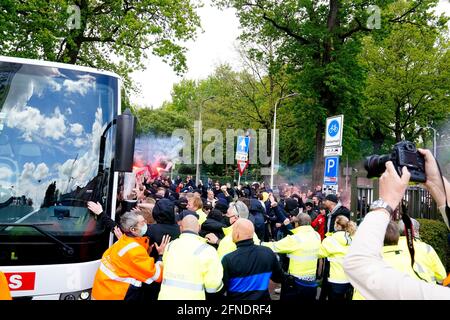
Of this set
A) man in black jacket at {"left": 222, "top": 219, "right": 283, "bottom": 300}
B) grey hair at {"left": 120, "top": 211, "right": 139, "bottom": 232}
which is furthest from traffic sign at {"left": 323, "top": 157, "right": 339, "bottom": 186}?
grey hair at {"left": 120, "top": 211, "right": 139, "bottom": 232}

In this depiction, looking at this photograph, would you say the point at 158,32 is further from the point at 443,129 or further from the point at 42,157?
the point at 443,129

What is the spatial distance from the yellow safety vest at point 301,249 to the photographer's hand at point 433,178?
13.3 ft

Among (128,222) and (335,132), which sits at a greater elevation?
(335,132)

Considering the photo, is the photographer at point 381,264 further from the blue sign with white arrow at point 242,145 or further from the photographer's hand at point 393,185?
the blue sign with white arrow at point 242,145

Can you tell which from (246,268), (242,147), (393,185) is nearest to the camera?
(393,185)

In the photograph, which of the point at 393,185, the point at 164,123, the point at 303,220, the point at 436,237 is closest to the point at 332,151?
the point at 436,237

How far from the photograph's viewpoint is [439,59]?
35.5 meters

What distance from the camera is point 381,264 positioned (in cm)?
175

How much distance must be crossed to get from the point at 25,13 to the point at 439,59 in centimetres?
3072

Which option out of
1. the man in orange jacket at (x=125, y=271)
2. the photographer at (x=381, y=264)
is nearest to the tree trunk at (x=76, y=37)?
the man in orange jacket at (x=125, y=271)

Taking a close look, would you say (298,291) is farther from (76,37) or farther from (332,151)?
(76,37)

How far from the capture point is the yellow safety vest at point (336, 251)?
600cm

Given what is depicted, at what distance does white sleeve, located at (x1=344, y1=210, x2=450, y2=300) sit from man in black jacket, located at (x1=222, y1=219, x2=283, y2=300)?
2.53 meters

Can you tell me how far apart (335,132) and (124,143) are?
545 centimetres
